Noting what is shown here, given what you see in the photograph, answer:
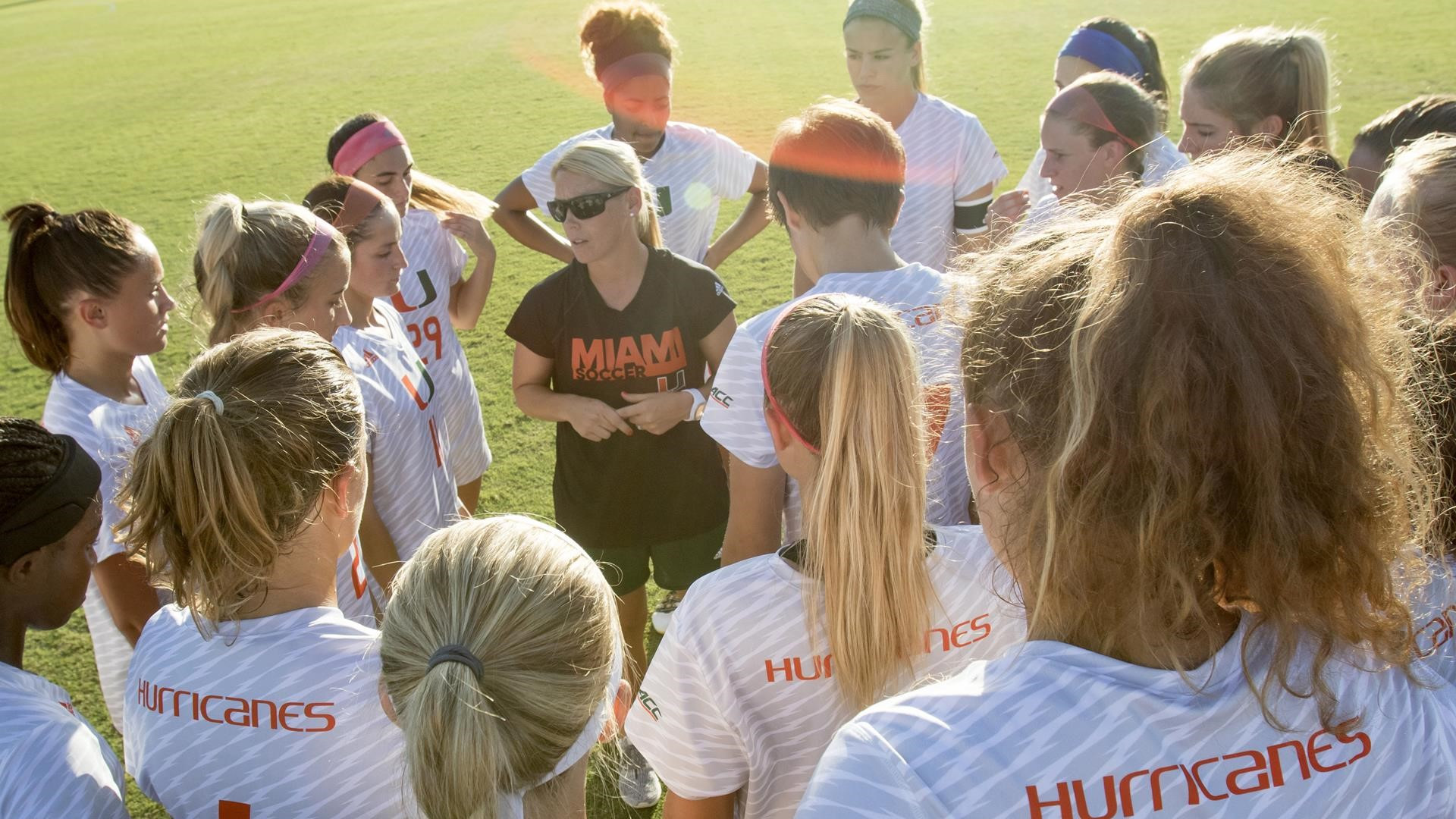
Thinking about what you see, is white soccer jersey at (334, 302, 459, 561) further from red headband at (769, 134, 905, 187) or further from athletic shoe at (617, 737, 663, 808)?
red headband at (769, 134, 905, 187)

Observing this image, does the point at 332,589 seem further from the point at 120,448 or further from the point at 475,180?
the point at 475,180

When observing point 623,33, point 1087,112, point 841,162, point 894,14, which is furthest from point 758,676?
point 623,33

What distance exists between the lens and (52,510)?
88.4 inches

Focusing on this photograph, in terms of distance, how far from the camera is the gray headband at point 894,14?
16.2 feet

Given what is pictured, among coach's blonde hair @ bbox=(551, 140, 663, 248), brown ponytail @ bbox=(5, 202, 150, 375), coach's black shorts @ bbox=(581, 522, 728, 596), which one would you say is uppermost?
coach's blonde hair @ bbox=(551, 140, 663, 248)

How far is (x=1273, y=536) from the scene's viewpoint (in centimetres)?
110

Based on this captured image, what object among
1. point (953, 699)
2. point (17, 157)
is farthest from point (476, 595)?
point (17, 157)

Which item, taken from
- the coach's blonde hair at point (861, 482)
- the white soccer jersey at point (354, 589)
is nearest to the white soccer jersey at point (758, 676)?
the coach's blonde hair at point (861, 482)

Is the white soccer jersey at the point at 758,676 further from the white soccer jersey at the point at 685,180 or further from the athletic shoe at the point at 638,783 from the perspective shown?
the white soccer jersey at the point at 685,180

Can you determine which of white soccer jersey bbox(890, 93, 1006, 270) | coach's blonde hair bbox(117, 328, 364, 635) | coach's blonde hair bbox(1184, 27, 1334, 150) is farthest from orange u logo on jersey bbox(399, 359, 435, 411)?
coach's blonde hair bbox(1184, 27, 1334, 150)

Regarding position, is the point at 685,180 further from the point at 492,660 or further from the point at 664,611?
the point at 492,660

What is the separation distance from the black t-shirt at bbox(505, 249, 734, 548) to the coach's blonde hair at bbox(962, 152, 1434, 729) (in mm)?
2724

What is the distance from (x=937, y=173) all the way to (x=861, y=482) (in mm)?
3062

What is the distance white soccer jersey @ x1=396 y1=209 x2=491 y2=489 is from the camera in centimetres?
453
